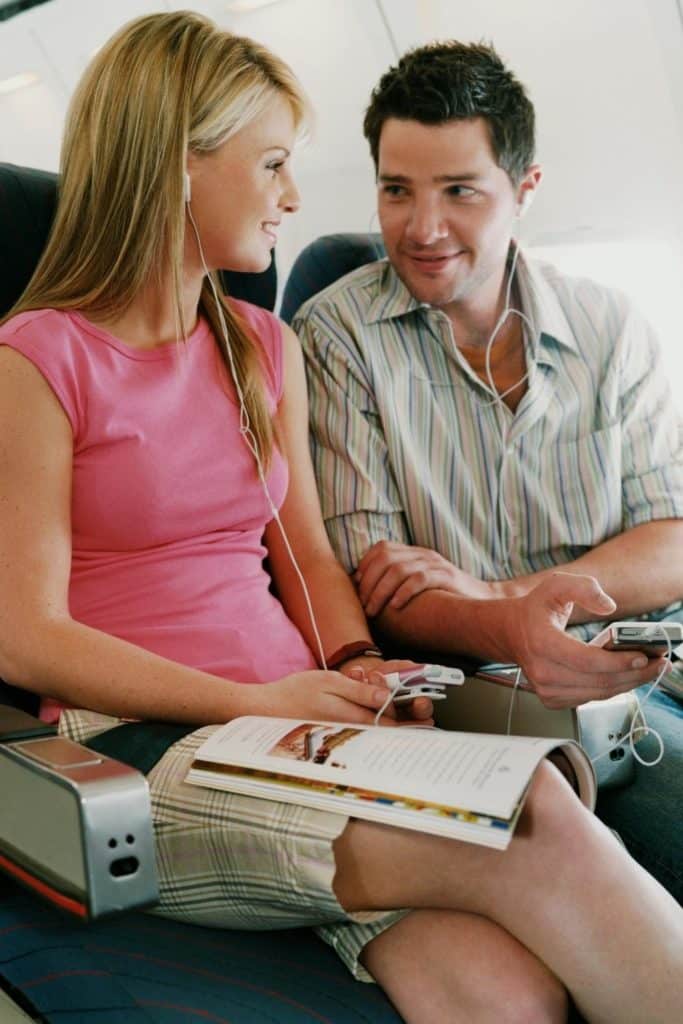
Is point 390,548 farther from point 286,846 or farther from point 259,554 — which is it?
point 286,846

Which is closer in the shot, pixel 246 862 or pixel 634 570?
pixel 246 862

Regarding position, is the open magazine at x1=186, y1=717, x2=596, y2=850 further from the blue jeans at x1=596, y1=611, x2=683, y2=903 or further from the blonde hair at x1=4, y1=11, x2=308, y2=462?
the blonde hair at x1=4, y1=11, x2=308, y2=462

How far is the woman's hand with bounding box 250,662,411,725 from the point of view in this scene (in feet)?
5.10

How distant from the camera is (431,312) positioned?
2.23m

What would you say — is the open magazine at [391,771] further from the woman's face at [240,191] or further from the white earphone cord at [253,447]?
the woman's face at [240,191]

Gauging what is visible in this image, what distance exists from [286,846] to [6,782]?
276 millimetres

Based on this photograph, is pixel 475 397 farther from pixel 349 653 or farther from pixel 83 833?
pixel 83 833

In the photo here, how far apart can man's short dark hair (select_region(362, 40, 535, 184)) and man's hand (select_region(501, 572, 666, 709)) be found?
0.90 m

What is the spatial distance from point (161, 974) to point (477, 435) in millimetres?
1144

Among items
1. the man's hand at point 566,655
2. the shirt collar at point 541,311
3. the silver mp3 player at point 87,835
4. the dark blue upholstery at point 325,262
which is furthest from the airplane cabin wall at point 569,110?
the silver mp3 player at point 87,835

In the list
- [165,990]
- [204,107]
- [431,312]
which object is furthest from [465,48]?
[165,990]

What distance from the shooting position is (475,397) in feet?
7.24

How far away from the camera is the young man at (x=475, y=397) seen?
2.11 metres

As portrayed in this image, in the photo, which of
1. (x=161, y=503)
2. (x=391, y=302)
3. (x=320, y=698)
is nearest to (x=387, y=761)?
(x=320, y=698)
